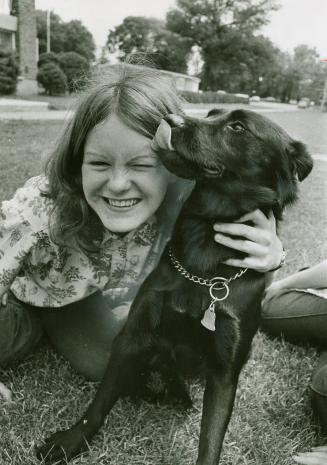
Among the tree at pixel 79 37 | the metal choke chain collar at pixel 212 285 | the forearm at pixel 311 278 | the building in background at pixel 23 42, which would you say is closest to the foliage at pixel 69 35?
the tree at pixel 79 37

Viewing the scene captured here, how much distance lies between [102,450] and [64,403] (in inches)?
13.6

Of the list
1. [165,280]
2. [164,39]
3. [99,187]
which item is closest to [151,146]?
[99,187]

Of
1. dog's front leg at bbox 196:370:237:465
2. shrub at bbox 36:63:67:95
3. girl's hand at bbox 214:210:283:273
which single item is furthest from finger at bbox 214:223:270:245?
shrub at bbox 36:63:67:95

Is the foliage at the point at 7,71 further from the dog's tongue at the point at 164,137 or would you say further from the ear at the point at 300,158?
the ear at the point at 300,158

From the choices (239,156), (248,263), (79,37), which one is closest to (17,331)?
(248,263)

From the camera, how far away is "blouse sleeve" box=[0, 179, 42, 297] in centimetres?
206

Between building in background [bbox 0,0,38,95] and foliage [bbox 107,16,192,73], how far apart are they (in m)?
1.26

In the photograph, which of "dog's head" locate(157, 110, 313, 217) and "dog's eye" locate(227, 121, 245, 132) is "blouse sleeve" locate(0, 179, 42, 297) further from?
"dog's eye" locate(227, 121, 245, 132)

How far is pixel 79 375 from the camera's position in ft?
7.65

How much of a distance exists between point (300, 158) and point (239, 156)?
0.27 m

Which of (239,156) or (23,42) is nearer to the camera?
(239,156)

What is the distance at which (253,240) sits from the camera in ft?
6.01

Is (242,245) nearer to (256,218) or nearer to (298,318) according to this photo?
(256,218)

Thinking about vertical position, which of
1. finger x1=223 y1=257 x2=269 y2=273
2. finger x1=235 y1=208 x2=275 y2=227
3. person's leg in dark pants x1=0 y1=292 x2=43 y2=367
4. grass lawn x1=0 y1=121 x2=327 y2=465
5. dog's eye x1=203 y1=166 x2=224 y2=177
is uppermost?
dog's eye x1=203 y1=166 x2=224 y2=177
